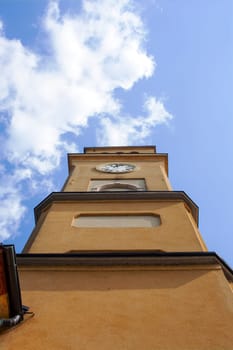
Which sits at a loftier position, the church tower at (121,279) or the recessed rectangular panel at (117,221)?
the recessed rectangular panel at (117,221)

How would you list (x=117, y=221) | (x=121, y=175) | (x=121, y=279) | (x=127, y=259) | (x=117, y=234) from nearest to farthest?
(x=121, y=279), (x=127, y=259), (x=117, y=234), (x=117, y=221), (x=121, y=175)

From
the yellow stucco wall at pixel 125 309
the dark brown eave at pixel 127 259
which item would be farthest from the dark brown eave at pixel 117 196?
the yellow stucco wall at pixel 125 309

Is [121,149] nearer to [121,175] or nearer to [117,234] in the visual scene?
[121,175]

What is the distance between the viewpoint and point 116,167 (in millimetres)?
20828

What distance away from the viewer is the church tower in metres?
6.54

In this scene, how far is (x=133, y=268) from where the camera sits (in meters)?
8.74

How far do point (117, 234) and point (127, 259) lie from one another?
2038mm

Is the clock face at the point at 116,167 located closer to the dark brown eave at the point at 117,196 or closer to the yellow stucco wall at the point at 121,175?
the yellow stucco wall at the point at 121,175

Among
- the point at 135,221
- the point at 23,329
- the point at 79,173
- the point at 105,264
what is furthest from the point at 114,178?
the point at 23,329

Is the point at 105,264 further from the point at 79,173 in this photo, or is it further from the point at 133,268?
the point at 79,173

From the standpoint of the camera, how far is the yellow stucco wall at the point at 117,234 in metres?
10.3

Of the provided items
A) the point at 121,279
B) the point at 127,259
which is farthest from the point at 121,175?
the point at 121,279

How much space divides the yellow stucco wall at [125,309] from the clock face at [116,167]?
11.2 metres

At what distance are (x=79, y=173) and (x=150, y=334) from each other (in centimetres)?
1333
